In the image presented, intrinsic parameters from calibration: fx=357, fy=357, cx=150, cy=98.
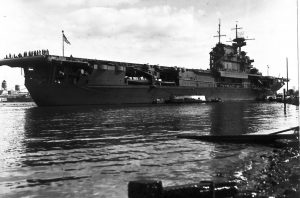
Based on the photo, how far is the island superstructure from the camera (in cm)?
5615

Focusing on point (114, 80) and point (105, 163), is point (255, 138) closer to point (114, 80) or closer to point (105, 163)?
point (105, 163)

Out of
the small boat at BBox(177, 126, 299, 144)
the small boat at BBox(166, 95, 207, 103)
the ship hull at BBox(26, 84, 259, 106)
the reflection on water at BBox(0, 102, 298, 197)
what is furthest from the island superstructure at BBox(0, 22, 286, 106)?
the small boat at BBox(177, 126, 299, 144)

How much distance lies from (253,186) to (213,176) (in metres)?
1.66

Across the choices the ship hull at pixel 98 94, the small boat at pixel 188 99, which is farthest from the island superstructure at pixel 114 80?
the small boat at pixel 188 99

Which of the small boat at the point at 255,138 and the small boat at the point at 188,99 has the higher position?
the small boat at the point at 188,99

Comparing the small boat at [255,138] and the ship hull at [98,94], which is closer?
the small boat at [255,138]

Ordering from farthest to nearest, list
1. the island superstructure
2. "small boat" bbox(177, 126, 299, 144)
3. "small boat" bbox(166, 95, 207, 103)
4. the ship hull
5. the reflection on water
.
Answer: "small boat" bbox(166, 95, 207, 103) → the ship hull → the island superstructure → "small boat" bbox(177, 126, 299, 144) → the reflection on water

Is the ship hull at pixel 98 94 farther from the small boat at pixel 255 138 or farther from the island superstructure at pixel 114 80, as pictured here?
the small boat at pixel 255 138

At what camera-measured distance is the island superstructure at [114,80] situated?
56153mm

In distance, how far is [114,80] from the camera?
59.8 m

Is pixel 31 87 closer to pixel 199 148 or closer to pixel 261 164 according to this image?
pixel 199 148

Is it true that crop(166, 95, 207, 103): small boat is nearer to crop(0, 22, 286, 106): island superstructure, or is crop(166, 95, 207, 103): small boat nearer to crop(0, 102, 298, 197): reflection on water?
crop(0, 22, 286, 106): island superstructure

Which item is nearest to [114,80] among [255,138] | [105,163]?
[255,138]

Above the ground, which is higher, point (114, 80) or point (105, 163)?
point (114, 80)
